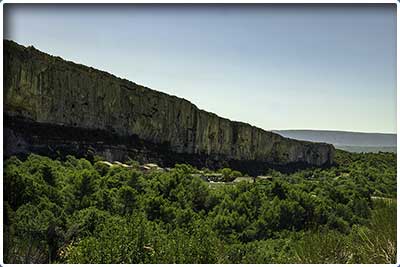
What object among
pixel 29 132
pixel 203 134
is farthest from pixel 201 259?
pixel 203 134

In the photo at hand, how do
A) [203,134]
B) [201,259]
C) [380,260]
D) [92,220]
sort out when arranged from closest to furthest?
[380,260] < [201,259] < [92,220] < [203,134]

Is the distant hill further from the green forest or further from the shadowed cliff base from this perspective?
the shadowed cliff base

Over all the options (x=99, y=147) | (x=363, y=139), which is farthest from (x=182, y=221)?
(x=99, y=147)

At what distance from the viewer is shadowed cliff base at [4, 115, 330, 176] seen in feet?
31.6

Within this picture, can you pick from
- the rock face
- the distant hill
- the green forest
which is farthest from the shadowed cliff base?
the distant hill

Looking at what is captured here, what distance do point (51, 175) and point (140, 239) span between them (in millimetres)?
3552

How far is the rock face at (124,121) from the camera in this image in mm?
11125

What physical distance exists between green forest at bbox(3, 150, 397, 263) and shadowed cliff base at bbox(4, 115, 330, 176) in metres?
1.70

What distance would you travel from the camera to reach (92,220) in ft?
13.0

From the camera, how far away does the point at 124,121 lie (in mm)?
15719

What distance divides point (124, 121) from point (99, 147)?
2.95 meters

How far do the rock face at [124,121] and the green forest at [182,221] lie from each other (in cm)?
359

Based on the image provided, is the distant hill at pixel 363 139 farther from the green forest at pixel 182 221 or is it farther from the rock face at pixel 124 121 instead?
the rock face at pixel 124 121

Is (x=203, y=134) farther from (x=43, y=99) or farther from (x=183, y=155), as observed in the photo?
(x=43, y=99)
